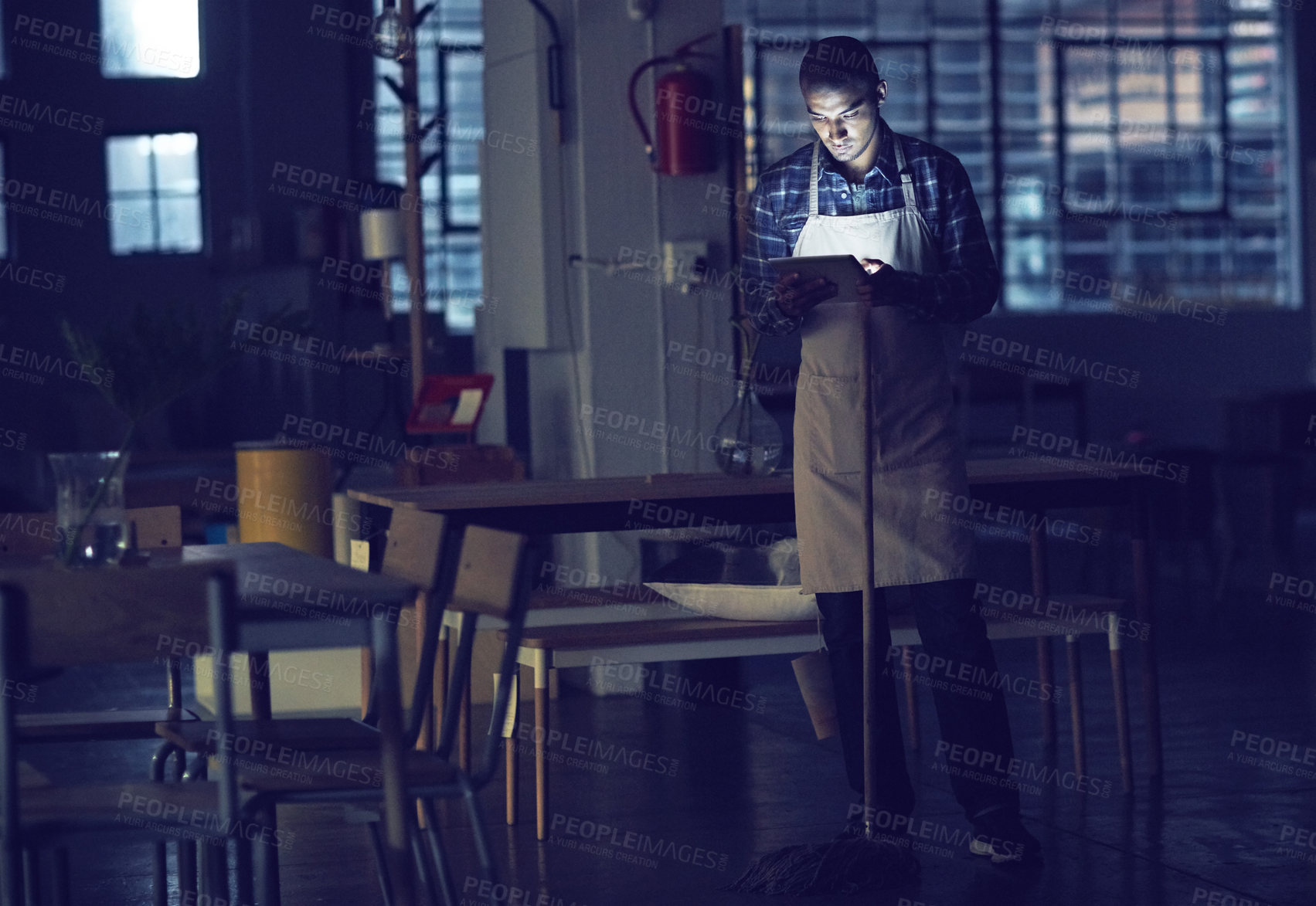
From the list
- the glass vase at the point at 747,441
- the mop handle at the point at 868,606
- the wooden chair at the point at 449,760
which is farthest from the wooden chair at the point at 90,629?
the glass vase at the point at 747,441

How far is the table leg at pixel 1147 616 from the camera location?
3.82 meters

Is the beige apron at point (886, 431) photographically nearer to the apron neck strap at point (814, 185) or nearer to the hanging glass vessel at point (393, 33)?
the apron neck strap at point (814, 185)

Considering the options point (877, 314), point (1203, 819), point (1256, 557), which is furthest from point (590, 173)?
point (1256, 557)

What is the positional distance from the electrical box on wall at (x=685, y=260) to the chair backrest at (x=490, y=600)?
9.18 ft

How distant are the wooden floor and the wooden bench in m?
0.13

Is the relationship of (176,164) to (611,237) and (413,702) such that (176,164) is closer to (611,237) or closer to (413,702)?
(611,237)

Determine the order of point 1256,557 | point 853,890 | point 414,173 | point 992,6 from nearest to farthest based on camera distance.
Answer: point 853,890
point 414,173
point 1256,557
point 992,6

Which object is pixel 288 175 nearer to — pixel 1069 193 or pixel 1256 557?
pixel 1069 193

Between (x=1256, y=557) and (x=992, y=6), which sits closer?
(x=1256, y=557)

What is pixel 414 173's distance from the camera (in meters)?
5.69

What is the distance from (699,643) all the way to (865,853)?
704 millimetres

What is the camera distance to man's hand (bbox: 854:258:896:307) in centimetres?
294

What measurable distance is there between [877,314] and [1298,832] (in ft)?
4.60

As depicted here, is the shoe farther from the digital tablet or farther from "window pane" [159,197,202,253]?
"window pane" [159,197,202,253]
